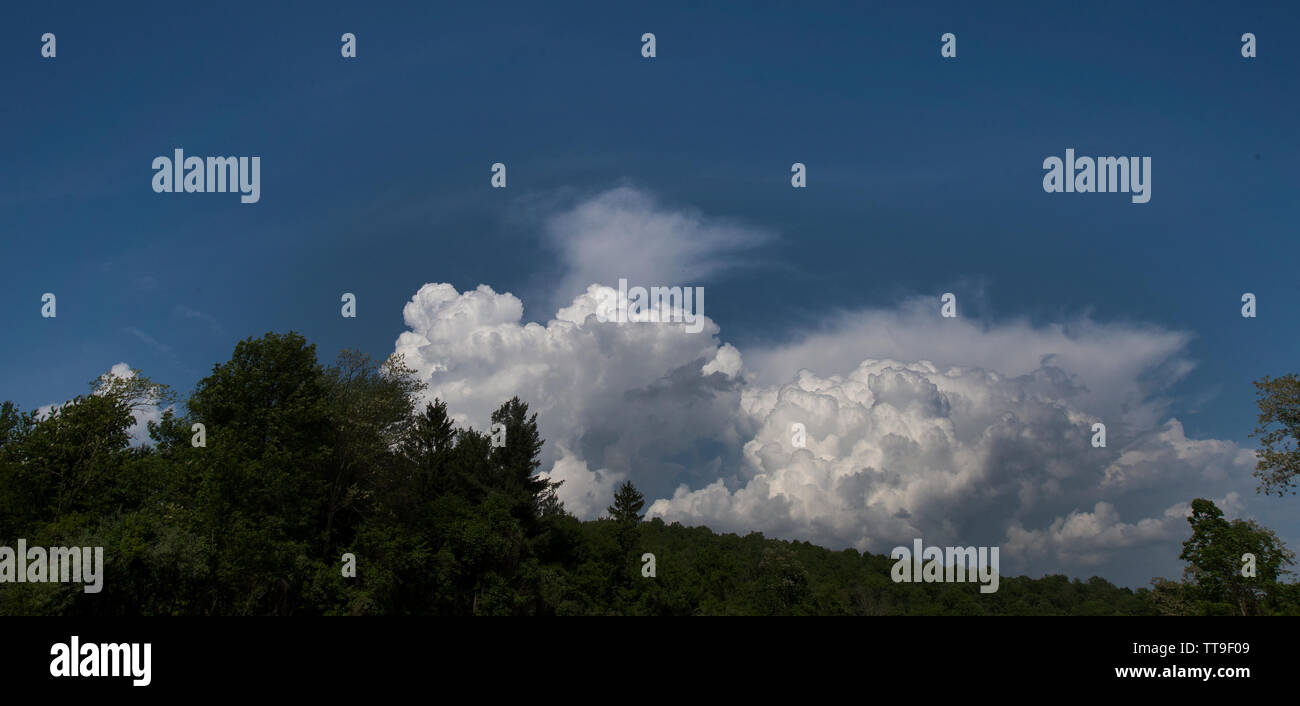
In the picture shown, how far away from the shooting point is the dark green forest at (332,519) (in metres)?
44.3

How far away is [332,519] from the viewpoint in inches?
2422

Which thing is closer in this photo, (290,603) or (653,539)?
(290,603)

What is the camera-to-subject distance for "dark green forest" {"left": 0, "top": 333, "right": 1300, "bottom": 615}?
145ft

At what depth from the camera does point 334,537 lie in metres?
62.9

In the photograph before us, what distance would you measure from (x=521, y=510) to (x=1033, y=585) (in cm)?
12833

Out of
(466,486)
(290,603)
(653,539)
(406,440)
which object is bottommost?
(653,539)

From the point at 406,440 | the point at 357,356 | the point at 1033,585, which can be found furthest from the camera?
the point at 1033,585
